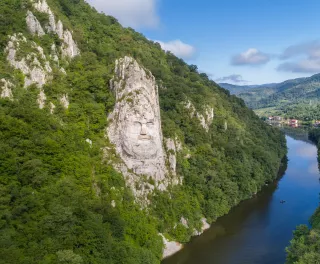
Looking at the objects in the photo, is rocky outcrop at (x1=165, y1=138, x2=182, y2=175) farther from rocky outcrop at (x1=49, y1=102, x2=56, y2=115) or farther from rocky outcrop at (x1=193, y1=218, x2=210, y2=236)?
rocky outcrop at (x1=49, y1=102, x2=56, y2=115)

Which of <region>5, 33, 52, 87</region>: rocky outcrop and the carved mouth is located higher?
<region>5, 33, 52, 87</region>: rocky outcrop

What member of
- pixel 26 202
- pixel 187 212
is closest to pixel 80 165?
pixel 26 202

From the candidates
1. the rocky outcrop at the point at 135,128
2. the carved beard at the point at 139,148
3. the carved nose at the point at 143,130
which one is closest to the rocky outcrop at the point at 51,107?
the rocky outcrop at the point at 135,128

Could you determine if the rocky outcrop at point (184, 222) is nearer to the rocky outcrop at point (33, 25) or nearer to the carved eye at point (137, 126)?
the carved eye at point (137, 126)

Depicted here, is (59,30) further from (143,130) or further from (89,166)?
(89,166)

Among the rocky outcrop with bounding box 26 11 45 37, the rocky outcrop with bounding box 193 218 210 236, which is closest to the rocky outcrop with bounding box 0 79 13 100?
the rocky outcrop with bounding box 26 11 45 37
